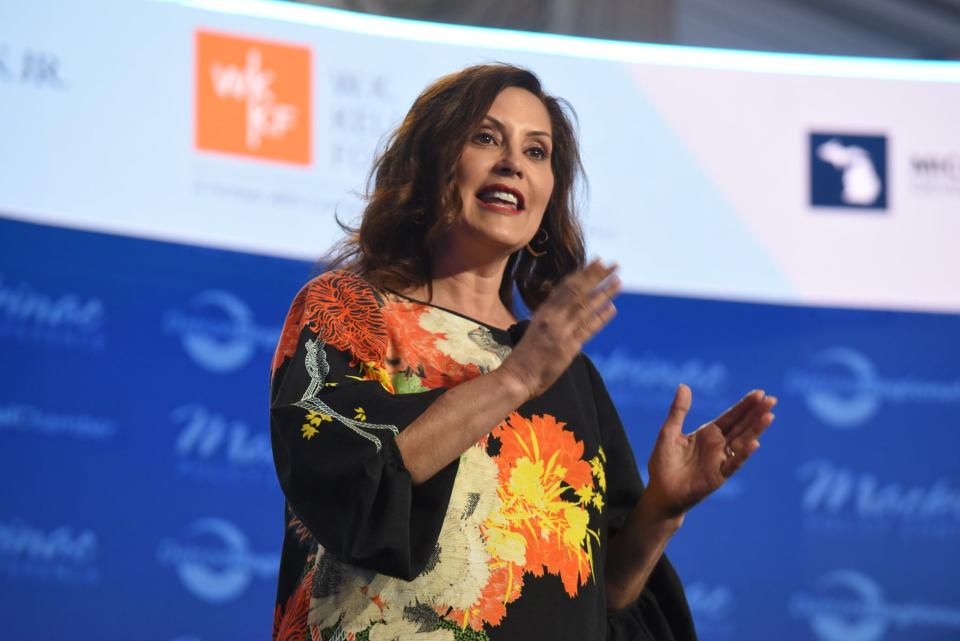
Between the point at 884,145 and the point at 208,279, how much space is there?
2.54 m

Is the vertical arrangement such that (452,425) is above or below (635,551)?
above

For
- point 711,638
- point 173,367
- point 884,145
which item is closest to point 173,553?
point 173,367

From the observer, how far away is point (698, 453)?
5.31 feet

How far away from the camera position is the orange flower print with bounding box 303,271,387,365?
1366mm

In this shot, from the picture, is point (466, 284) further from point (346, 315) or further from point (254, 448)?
point (254, 448)

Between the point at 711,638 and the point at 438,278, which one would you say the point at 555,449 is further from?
the point at 711,638

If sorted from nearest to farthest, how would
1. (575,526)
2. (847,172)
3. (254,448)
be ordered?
(575,526)
(254,448)
(847,172)

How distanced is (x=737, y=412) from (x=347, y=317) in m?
0.59

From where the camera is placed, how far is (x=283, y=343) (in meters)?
1.41

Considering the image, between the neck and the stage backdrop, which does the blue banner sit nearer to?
the stage backdrop

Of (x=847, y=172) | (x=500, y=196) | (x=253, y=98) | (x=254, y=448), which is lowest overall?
(x=254, y=448)

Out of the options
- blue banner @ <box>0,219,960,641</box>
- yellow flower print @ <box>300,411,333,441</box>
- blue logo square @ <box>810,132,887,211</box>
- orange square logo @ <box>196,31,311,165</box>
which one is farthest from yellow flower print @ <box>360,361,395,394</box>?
blue logo square @ <box>810,132,887,211</box>

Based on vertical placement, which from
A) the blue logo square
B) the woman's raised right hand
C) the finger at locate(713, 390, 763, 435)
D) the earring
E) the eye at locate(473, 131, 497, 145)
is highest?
the blue logo square

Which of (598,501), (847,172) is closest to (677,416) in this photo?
(598,501)
